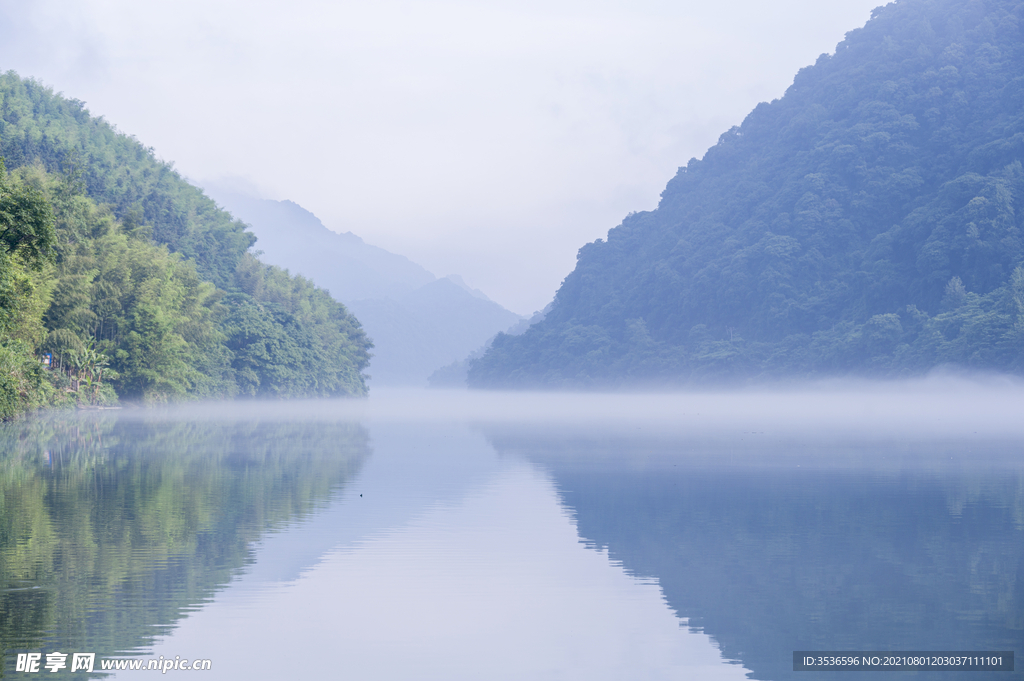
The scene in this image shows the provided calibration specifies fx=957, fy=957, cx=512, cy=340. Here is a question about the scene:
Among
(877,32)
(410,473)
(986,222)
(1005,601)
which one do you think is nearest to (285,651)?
(1005,601)

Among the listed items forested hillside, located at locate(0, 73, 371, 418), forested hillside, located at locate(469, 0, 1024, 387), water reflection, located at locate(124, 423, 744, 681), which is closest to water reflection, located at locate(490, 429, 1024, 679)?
water reflection, located at locate(124, 423, 744, 681)

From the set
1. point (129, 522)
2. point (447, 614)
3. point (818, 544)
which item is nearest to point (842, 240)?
point (818, 544)

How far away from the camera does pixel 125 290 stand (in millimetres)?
47125

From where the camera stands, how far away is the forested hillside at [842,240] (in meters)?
86.8

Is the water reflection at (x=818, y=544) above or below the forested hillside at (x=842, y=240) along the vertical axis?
below

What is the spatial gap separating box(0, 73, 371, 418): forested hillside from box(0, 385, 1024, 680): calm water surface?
868 cm

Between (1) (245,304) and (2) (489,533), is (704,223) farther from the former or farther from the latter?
(2) (489,533)

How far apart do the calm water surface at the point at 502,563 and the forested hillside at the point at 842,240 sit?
212 feet

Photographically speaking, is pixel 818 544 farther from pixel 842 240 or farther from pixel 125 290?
pixel 842 240

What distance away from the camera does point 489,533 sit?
13109 mm

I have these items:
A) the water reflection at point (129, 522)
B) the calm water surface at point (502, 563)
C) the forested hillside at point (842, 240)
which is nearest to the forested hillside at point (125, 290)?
the water reflection at point (129, 522)

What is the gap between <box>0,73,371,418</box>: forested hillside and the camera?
31391mm

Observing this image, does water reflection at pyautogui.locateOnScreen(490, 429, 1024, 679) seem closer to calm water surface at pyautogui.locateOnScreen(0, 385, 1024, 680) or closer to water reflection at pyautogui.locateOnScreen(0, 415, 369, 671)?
calm water surface at pyautogui.locateOnScreen(0, 385, 1024, 680)

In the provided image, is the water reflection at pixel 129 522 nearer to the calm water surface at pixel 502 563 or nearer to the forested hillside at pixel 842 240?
the calm water surface at pixel 502 563
